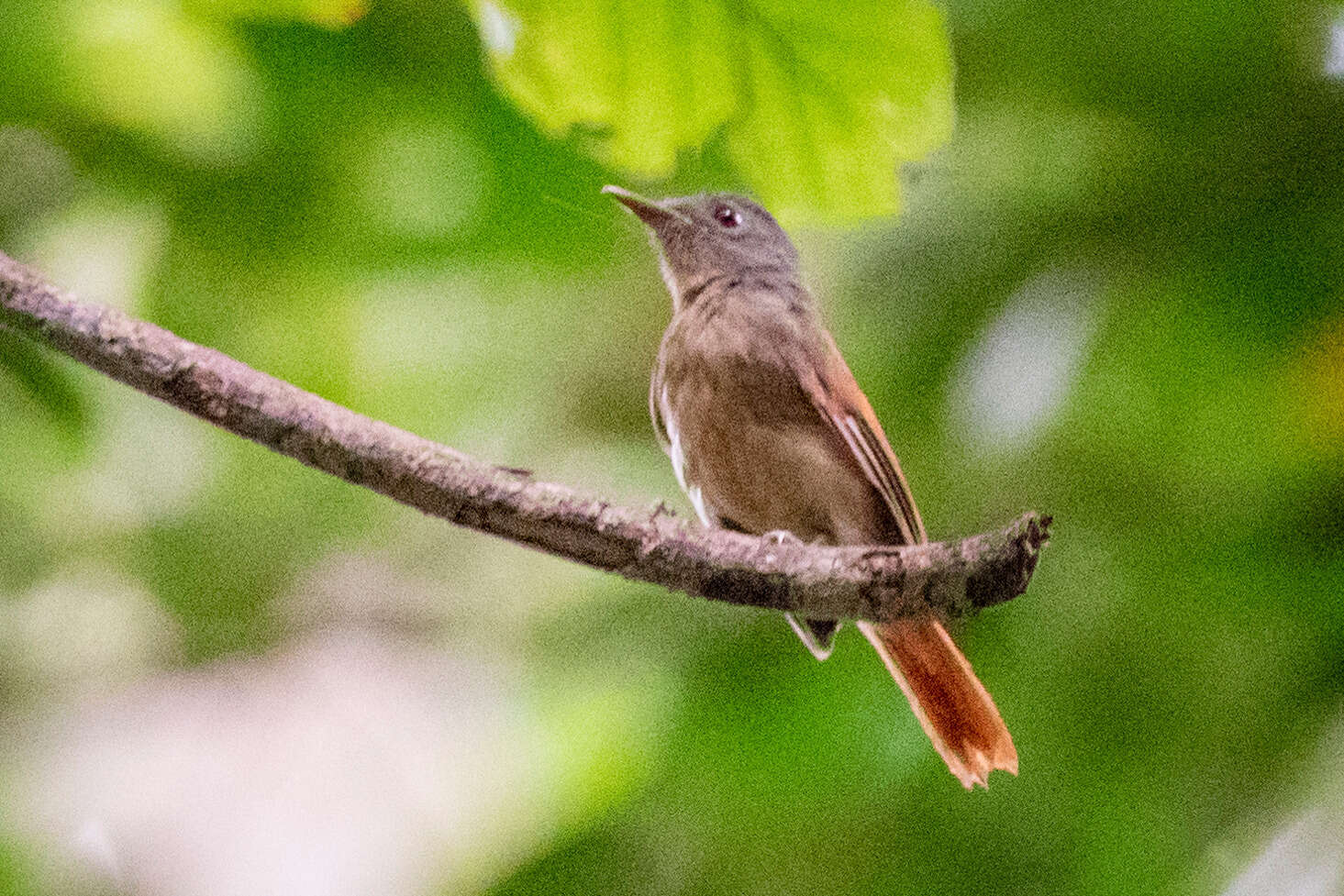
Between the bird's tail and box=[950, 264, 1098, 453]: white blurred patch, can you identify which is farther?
box=[950, 264, 1098, 453]: white blurred patch

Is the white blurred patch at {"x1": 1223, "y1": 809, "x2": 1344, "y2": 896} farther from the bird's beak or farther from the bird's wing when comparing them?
the bird's beak

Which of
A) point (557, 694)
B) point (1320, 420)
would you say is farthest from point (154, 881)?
point (1320, 420)

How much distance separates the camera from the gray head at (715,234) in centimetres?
97

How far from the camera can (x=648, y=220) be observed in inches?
39.5

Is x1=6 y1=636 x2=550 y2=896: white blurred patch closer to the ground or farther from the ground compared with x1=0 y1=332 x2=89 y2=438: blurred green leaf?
closer to the ground

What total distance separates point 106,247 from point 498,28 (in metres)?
0.42

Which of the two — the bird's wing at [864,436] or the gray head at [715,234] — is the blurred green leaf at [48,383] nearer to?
the gray head at [715,234]

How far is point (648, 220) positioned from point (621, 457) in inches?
8.7

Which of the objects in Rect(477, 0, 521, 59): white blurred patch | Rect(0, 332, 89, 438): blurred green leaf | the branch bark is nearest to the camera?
the branch bark

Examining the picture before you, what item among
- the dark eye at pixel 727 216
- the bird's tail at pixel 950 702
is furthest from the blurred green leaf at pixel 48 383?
the bird's tail at pixel 950 702

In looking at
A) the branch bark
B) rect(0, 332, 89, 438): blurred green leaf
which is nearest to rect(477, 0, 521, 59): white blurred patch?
the branch bark

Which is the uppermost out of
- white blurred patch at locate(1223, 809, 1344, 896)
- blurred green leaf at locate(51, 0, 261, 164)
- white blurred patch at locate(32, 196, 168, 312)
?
blurred green leaf at locate(51, 0, 261, 164)

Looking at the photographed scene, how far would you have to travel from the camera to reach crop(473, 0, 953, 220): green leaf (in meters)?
0.82

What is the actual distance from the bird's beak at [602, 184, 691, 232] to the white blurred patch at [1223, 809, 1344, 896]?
0.74 m
